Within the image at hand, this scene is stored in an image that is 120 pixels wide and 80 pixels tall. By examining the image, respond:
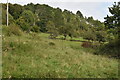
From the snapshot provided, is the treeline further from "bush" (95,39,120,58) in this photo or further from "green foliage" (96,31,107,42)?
"bush" (95,39,120,58)

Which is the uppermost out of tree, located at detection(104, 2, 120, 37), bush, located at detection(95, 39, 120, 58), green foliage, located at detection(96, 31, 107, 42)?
tree, located at detection(104, 2, 120, 37)

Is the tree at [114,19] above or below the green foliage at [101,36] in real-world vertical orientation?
above

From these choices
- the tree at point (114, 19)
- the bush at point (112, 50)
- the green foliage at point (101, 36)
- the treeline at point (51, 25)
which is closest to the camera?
the bush at point (112, 50)

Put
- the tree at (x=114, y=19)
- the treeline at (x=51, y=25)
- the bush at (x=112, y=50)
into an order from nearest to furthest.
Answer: the bush at (x=112, y=50) → the tree at (x=114, y=19) → the treeline at (x=51, y=25)

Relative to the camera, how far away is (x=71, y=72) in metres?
5.86

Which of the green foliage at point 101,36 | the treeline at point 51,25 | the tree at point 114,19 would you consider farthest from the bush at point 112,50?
the green foliage at point 101,36

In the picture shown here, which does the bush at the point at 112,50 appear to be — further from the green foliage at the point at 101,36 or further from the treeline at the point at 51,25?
the green foliage at the point at 101,36

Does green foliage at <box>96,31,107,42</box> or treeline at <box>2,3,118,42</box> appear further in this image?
green foliage at <box>96,31,107,42</box>

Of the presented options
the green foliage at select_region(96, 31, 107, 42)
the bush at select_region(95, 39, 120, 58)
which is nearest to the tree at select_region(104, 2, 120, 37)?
the bush at select_region(95, 39, 120, 58)

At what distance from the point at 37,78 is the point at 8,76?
960 mm

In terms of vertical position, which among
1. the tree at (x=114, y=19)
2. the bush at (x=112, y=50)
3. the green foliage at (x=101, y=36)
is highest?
the tree at (x=114, y=19)

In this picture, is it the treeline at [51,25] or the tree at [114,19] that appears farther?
the treeline at [51,25]

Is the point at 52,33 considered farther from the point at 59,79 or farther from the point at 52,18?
the point at 59,79

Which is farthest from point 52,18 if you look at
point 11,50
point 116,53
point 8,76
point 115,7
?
point 8,76
